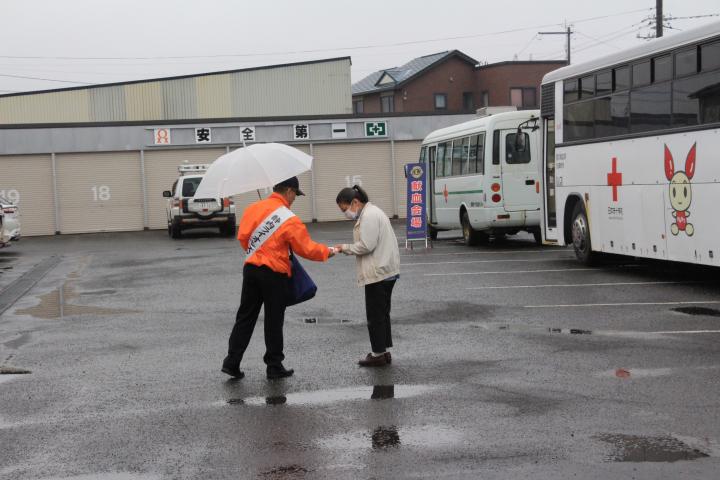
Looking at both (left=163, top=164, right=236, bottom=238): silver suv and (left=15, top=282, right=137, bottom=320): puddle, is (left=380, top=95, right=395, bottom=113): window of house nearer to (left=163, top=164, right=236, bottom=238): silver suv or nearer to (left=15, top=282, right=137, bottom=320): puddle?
(left=163, top=164, right=236, bottom=238): silver suv

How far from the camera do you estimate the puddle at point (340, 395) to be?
755 cm

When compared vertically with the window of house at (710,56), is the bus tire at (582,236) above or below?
below

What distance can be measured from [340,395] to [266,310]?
1.13 m

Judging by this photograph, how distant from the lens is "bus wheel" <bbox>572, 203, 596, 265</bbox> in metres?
16.9

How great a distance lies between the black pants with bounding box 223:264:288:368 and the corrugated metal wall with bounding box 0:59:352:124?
1568 inches

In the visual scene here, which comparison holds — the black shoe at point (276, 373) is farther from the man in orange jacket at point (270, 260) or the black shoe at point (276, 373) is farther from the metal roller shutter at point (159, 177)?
the metal roller shutter at point (159, 177)

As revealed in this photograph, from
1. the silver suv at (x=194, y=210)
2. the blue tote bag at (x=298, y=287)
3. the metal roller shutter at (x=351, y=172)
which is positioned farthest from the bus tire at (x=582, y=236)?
the metal roller shutter at (x=351, y=172)

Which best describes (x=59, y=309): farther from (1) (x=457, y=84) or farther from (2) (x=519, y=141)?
(1) (x=457, y=84)

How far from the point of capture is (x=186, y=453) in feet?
20.1

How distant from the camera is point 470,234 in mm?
23281

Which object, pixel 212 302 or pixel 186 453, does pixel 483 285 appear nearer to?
pixel 212 302

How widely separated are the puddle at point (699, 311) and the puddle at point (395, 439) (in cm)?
588

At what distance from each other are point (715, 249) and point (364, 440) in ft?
26.2

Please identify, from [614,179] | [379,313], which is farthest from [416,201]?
[379,313]
